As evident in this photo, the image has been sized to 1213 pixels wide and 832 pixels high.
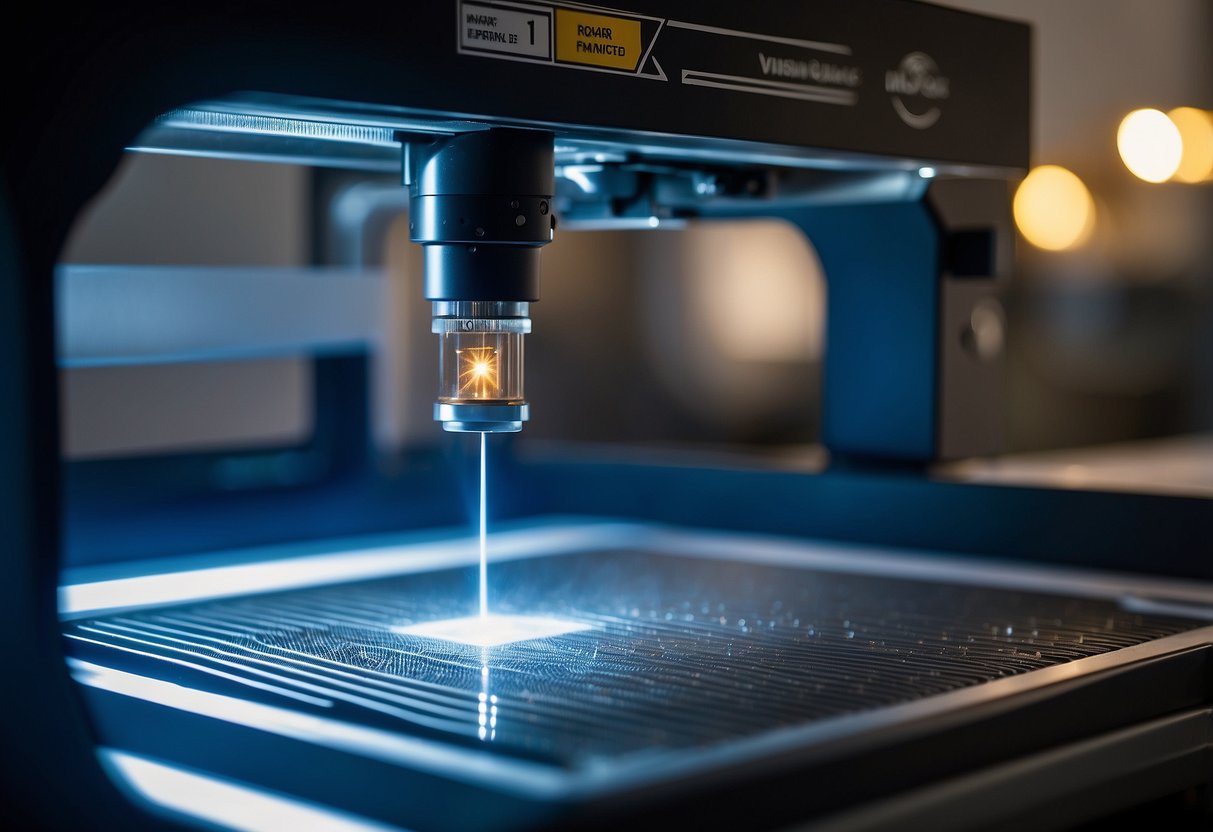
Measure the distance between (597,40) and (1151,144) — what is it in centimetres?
181

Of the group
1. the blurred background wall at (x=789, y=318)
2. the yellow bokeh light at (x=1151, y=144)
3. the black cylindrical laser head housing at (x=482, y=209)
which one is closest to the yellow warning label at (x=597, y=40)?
the black cylindrical laser head housing at (x=482, y=209)

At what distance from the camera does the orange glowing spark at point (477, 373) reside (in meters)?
0.92

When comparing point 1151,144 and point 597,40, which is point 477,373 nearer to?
point 597,40

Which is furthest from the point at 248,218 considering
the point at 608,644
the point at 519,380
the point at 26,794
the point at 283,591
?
the point at 26,794

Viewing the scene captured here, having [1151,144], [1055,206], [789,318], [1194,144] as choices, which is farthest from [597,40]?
[789,318]

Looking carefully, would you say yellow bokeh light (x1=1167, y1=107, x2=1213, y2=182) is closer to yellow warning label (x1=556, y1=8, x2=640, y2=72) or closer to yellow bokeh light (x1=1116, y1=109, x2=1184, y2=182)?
yellow bokeh light (x1=1116, y1=109, x2=1184, y2=182)

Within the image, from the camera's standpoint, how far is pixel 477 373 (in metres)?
0.92

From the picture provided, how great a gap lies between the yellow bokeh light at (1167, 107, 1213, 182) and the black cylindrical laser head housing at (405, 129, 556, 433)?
1845 millimetres

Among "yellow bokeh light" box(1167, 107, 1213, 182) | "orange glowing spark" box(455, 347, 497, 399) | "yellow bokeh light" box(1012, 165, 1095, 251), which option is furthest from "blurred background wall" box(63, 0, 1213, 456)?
"orange glowing spark" box(455, 347, 497, 399)

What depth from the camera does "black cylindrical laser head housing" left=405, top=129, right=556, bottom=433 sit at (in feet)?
2.82

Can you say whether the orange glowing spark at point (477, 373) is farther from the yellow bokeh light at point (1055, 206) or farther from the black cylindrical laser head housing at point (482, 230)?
the yellow bokeh light at point (1055, 206)

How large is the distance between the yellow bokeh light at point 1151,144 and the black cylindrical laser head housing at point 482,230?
5.75ft

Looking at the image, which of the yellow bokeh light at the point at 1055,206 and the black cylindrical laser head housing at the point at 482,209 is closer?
the black cylindrical laser head housing at the point at 482,209

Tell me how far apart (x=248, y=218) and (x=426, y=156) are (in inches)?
37.9
